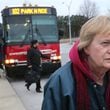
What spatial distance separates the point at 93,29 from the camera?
2.48m

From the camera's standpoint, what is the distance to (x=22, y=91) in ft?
42.8

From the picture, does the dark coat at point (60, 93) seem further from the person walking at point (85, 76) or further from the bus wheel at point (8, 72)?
the bus wheel at point (8, 72)

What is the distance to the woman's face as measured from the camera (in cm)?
248

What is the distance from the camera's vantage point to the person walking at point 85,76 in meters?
2.44

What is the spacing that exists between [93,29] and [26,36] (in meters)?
13.2

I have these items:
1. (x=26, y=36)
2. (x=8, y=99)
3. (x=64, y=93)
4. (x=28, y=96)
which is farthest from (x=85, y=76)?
(x=26, y=36)

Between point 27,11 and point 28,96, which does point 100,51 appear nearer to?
point 28,96

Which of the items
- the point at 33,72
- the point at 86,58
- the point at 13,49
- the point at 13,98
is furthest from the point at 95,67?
the point at 13,49

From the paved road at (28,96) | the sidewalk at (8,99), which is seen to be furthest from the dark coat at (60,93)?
the paved road at (28,96)

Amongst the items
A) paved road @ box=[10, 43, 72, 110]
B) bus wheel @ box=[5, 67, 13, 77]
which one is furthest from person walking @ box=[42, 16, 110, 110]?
bus wheel @ box=[5, 67, 13, 77]

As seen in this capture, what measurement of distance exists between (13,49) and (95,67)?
12781 mm

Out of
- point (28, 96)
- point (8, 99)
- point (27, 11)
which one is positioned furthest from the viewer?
point (27, 11)

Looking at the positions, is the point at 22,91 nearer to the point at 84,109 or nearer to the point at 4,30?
the point at 4,30

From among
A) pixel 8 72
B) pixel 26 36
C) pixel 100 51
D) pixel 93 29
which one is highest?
pixel 93 29
